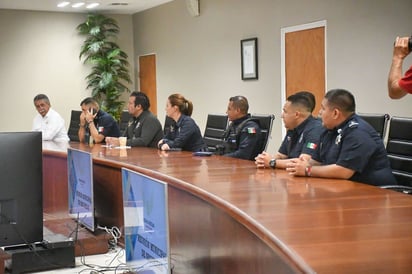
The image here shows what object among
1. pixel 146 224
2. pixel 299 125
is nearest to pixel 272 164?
pixel 299 125

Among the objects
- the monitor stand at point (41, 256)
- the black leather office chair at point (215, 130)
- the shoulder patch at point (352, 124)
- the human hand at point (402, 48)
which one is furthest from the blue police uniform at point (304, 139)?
the monitor stand at point (41, 256)

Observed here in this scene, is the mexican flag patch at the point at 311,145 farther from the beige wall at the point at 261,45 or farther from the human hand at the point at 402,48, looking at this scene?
the beige wall at the point at 261,45

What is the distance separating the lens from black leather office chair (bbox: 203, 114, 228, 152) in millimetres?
4761

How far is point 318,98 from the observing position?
6133 mm

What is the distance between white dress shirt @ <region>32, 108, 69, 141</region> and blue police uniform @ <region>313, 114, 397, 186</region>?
363 centimetres

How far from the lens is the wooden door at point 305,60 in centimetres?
608

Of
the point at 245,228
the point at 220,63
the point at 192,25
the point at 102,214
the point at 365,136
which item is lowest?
the point at 102,214

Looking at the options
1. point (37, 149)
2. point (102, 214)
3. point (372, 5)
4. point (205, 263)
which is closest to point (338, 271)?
point (205, 263)

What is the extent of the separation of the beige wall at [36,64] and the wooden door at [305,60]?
4.16 metres

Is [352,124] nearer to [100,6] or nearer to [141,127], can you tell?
[141,127]

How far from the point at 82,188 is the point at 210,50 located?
5227mm

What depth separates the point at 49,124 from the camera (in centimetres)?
618

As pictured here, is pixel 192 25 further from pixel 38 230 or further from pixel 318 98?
pixel 38 230

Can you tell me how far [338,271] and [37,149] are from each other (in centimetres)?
134
